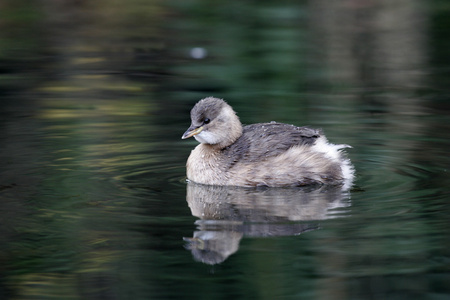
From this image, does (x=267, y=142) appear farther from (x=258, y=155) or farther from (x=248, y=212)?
(x=248, y=212)

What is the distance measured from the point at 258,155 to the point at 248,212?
1030 mm

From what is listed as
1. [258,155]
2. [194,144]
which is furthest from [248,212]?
[194,144]

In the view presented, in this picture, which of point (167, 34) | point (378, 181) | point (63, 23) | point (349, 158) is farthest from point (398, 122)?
point (63, 23)

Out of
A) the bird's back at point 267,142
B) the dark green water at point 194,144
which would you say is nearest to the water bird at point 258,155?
the bird's back at point 267,142

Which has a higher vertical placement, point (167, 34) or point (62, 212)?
point (167, 34)

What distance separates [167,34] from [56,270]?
32.0ft

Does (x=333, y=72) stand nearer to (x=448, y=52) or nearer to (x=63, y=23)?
(x=448, y=52)

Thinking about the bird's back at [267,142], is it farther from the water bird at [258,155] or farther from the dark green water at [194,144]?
the dark green water at [194,144]

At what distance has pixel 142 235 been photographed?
5.70 meters

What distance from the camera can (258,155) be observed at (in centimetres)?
721

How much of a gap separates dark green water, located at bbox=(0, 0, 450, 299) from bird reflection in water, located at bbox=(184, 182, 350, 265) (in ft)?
0.07

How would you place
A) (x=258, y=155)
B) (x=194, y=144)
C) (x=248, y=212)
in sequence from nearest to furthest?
(x=248, y=212)
(x=258, y=155)
(x=194, y=144)

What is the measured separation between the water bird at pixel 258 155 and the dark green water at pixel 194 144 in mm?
170

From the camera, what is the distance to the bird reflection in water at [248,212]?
18.3 ft
